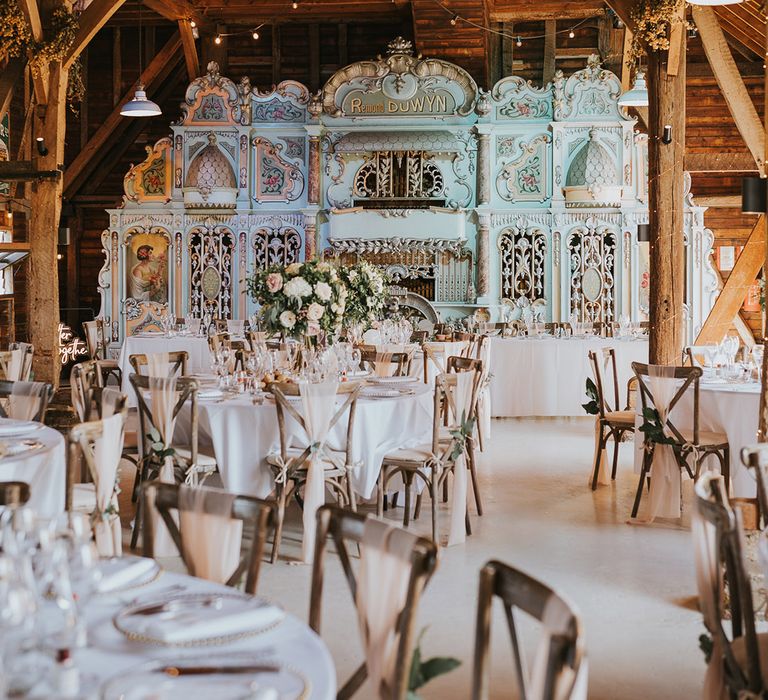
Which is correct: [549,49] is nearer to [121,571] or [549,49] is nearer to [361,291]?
[361,291]

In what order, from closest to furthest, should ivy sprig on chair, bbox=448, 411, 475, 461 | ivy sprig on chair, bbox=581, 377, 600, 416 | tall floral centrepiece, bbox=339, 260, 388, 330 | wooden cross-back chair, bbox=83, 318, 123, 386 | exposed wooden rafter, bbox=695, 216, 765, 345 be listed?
ivy sprig on chair, bbox=448, 411, 475, 461 → tall floral centrepiece, bbox=339, 260, 388, 330 → ivy sprig on chair, bbox=581, 377, 600, 416 → exposed wooden rafter, bbox=695, 216, 765, 345 → wooden cross-back chair, bbox=83, 318, 123, 386

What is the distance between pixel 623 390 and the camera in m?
11.1

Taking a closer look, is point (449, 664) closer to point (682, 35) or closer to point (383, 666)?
point (383, 666)

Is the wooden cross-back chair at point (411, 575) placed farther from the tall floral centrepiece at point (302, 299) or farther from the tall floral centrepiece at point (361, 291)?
the tall floral centrepiece at point (361, 291)

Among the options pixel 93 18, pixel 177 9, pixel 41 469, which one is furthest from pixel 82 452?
pixel 177 9

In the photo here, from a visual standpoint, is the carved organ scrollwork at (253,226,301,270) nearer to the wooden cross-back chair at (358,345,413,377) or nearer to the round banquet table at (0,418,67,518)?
the wooden cross-back chair at (358,345,413,377)

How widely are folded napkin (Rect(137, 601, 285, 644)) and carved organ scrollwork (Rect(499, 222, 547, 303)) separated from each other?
10.8m

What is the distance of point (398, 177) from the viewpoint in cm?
1328

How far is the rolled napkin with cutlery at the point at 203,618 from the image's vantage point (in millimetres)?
2070

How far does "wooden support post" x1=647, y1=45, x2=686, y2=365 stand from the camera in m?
7.88

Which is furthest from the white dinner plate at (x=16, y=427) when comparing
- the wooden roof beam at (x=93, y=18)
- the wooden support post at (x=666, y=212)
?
the wooden roof beam at (x=93, y=18)

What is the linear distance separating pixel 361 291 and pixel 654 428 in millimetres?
2059

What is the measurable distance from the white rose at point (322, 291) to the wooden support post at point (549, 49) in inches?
398

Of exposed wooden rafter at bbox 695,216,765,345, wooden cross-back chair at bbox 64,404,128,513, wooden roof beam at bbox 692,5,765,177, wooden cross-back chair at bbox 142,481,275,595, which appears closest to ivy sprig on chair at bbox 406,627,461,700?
wooden cross-back chair at bbox 142,481,275,595
